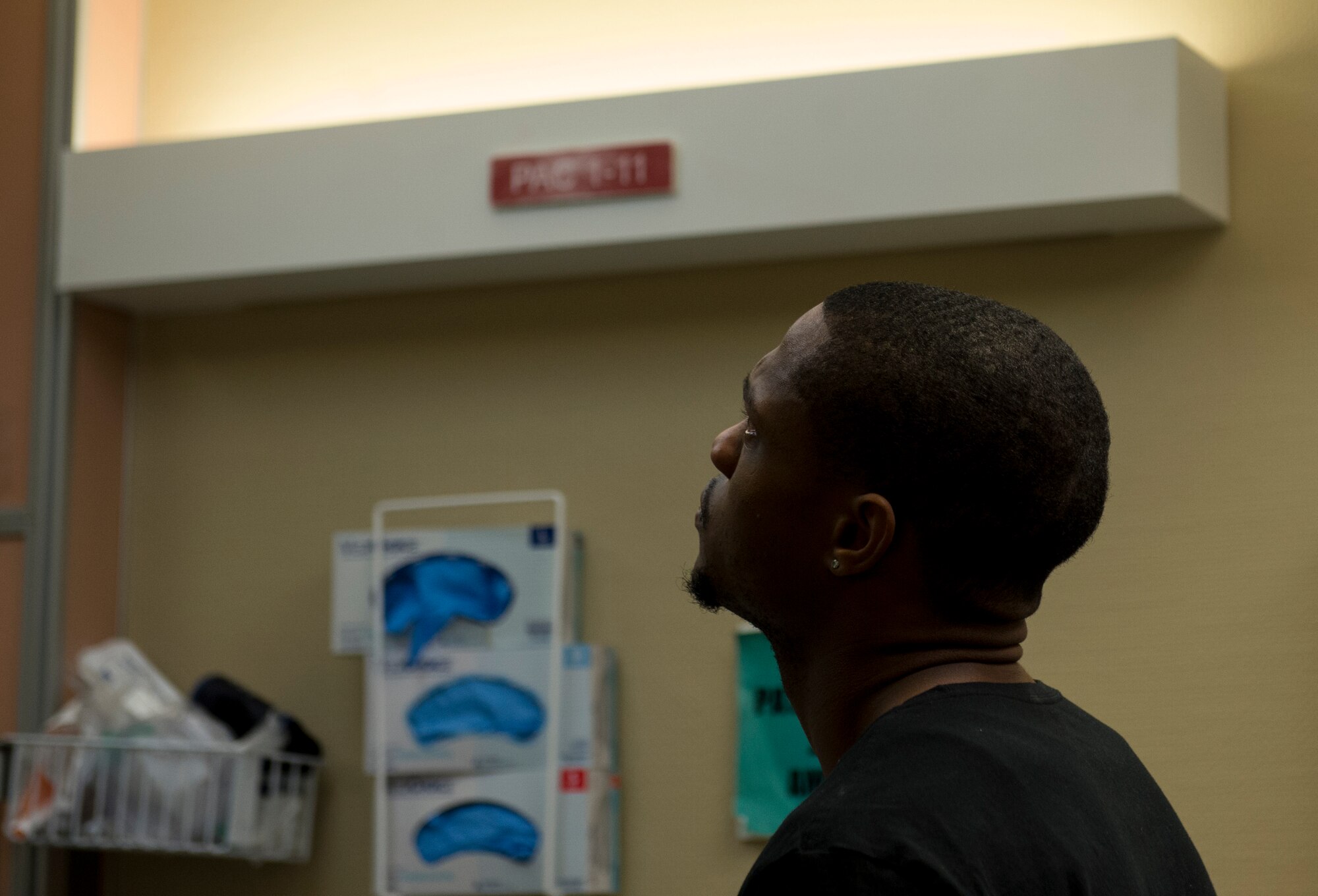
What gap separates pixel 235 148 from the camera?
2230mm

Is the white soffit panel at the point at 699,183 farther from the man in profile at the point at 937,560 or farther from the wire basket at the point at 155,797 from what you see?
the man in profile at the point at 937,560

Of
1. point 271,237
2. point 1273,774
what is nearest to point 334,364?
point 271,237

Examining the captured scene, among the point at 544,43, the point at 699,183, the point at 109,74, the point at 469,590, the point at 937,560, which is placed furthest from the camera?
the point at 109,74

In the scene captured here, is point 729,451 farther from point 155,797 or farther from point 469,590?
point 155,797

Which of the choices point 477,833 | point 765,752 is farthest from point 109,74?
point 765,752

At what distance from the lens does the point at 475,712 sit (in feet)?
6.95

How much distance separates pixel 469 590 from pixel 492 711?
0.18 m

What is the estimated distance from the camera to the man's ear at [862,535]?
0.82 m

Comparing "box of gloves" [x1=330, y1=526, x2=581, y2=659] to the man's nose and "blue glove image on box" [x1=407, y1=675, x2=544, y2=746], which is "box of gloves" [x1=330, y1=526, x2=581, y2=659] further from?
the man's nose

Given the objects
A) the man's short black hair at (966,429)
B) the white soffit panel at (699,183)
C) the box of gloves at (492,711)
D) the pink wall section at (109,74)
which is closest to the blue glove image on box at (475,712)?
the box of gloves at (492,711)

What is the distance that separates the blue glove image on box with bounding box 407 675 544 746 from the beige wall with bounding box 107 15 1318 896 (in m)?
Answer: 0.16

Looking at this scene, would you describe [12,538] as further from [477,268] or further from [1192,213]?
[1192,213]

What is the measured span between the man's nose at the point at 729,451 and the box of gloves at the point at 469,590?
1199 mm

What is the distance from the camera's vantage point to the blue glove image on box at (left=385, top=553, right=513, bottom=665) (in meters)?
2.14
